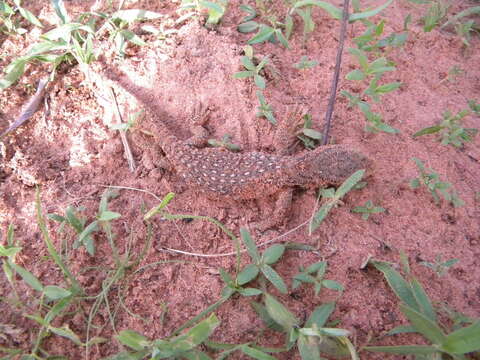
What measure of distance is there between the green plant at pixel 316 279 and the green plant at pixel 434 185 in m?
1.30

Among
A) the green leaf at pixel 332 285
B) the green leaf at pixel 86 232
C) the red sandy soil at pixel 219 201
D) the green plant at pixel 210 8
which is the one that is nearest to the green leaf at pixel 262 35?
the red sandy soil at pixel 219 201

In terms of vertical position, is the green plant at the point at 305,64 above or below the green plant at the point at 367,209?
above

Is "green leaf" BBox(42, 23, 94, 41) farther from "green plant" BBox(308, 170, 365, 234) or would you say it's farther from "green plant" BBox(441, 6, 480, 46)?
"green plant" BBox(441, 6, 480, 46)

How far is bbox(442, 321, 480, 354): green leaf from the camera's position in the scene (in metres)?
1.72

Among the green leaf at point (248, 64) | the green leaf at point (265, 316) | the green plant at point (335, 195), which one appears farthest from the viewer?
the green leaf at point (248, 64)

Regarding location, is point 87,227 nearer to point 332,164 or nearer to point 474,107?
point 332,164

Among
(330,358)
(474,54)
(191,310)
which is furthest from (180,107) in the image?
(474,54)

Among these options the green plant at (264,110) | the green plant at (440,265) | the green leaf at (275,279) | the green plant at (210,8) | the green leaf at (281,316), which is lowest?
the green plant at (440,265)

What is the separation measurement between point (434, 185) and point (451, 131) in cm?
82

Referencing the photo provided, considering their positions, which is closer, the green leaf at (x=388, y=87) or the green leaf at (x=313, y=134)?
the green leaf at (x=388, y=87)

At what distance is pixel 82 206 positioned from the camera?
3.15m

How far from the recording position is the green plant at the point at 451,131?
3388 millimetres

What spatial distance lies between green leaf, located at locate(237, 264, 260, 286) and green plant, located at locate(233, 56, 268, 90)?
6.57 ft

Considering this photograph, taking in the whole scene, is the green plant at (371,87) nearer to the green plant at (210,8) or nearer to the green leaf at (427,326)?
the green plant at (210,8)
